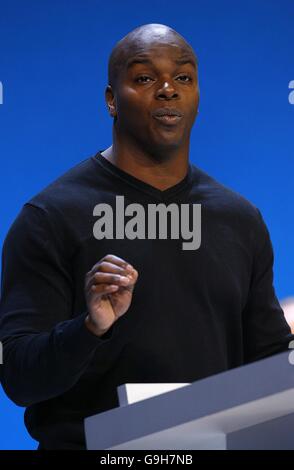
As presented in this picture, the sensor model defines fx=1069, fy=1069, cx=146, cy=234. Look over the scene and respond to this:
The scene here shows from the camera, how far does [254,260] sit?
1.67 metres

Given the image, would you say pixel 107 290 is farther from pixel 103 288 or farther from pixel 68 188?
pixel 68 188

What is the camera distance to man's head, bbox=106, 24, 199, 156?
153cm

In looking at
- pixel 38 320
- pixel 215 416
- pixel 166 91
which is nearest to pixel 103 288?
pixel 215 416

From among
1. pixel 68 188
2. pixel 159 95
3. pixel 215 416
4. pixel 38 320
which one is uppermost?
pixel 159 95

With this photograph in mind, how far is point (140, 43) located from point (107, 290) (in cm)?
56

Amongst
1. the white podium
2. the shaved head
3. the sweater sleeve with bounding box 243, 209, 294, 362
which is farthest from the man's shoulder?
the white podium

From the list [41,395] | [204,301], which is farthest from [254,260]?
[41,395]

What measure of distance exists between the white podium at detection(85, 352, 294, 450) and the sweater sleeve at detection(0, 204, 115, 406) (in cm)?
22

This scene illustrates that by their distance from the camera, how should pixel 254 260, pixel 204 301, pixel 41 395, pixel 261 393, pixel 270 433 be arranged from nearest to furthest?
1. pixel 261 393
2. pixel 270 433
3. pixel 41 395
4. pixel 204 301
5. pixel 254 260

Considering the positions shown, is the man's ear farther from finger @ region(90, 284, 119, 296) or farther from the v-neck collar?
finger @ region(90, 284, 119, 296)

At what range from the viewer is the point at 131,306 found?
1.48 meters
